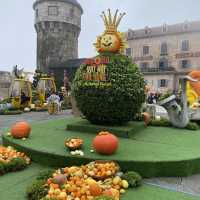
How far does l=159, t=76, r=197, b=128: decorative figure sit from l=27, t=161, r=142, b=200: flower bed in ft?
16.0

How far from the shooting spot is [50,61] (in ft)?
129

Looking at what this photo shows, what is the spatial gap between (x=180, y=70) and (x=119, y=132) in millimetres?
37928

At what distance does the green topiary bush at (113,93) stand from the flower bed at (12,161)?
243 centimetres

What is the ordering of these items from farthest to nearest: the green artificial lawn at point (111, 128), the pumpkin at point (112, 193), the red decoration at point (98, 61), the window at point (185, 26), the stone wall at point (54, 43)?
the window at point (185, 26)
the stone wall at point (54, 43)
the red decoration at point (98, 61)
the green artificial lawn at point (111, 128)
the pumpkin at point (112, 193)

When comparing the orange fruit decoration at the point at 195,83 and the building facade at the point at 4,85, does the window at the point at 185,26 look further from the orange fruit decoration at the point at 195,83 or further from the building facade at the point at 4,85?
the orange fruit decoration at the point at 195,83

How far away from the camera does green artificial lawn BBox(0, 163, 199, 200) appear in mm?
4195

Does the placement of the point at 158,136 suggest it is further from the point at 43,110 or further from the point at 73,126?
the point at 43,110

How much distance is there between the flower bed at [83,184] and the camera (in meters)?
3.97

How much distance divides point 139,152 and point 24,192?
246cm

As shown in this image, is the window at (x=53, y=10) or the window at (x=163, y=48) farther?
the window at (x=163, y=48)

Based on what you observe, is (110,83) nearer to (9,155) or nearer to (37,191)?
(9,155)

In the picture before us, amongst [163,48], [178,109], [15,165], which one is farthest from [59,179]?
[163,48]

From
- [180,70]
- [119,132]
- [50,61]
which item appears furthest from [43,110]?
[180,70]

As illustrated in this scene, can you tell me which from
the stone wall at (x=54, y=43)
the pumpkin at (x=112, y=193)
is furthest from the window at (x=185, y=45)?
the pumpkin at (x=112, y=193)
